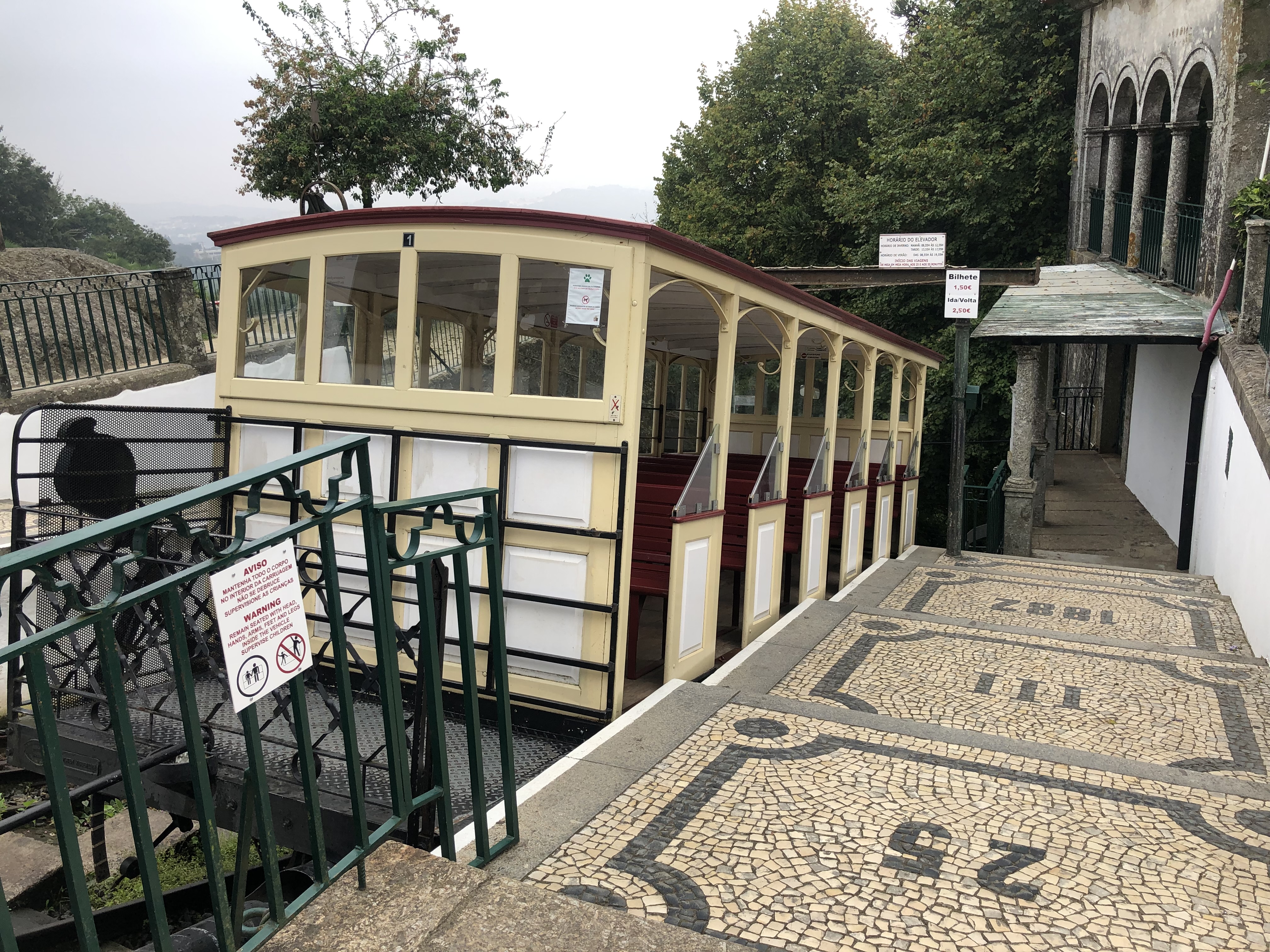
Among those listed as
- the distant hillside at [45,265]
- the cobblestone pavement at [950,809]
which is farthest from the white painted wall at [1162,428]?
the distant hillside at [45,265]

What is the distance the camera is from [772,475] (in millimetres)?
6797

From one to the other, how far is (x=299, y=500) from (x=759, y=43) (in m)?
27.2

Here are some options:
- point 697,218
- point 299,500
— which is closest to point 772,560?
point 299,500

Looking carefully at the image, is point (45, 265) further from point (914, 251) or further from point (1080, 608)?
point (1080, 608)

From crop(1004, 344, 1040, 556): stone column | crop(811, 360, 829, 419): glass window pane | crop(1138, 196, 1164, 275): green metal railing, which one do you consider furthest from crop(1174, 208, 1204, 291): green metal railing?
crop(811, 360, 829, 419): glass window pane

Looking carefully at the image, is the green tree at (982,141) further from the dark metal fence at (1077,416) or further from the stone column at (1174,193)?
the stone column at (1174,193)

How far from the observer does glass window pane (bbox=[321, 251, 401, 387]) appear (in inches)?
210

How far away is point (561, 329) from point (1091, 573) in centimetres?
797

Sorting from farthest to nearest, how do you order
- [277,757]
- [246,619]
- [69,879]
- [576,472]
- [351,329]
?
[351,329] < [576,472] < [277,757] < [246,619] < [69,879]

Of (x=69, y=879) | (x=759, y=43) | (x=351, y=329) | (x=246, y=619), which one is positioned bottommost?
(x=69, y=879)

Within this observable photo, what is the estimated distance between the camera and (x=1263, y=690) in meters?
5.88

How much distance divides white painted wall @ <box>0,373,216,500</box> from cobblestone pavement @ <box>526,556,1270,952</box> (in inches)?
222

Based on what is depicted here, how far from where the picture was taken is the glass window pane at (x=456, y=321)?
510 centimetres

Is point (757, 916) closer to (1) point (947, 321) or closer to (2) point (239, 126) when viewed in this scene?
(1) point (947, 321)
